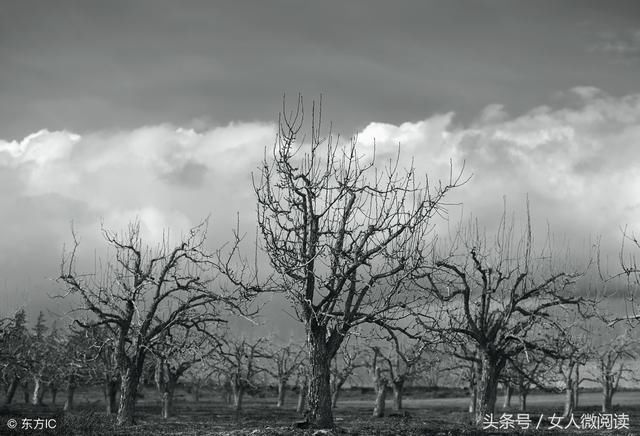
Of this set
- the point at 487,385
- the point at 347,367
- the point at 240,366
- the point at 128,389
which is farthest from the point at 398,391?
the point at 128,389

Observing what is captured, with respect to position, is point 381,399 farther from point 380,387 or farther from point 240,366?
point 240,366

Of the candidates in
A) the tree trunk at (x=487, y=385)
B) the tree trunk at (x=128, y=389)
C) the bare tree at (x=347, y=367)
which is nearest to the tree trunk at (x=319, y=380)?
the tree trunk at (x=487, y=385)

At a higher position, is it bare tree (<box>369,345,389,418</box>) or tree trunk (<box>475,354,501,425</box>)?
tree trunk (<box>475,354,501,425</box>)

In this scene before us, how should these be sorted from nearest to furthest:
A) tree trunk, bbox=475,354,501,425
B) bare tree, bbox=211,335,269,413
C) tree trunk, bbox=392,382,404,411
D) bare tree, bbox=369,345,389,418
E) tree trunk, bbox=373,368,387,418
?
1. tree trunk, bbox=475,354,501,425
2. bare tree, bbox=211,335,269,413
3. bare tree, bbox=369,345,389,418
4. tree trunk, bbox=373,368,387,418
5. tree trunk, bbox=392,382,404,411

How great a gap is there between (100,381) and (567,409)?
143 ft

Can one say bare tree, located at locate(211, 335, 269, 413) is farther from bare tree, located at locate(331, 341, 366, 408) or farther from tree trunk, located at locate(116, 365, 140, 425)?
tree trunk, located at locate(116, 365, 140, 425)

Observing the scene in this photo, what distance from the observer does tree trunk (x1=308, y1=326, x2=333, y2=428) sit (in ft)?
59.1

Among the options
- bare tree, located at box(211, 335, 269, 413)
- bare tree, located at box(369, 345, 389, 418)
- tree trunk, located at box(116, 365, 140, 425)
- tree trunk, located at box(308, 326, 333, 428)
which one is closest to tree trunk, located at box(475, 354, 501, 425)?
tree trunk, located at box(308, 326, 333, 428)

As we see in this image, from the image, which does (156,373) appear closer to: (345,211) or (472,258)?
(472,258)

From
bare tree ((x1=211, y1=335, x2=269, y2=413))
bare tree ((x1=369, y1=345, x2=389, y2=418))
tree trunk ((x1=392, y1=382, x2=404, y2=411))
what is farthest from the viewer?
tree trunk ((x1=392, y1=382, x2=404, y2=411))

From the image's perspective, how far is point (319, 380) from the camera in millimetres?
18141

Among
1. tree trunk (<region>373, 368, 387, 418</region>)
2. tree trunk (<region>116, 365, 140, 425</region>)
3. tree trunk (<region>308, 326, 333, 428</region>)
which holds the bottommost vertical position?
tree trunk (<region>373, 368, 387, 418</region>)

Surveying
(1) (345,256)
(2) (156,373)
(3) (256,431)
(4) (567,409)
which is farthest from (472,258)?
(4) (567,409)

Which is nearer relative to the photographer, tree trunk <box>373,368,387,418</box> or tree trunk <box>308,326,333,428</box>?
tree trunk <box>308,326,333,428</box>
